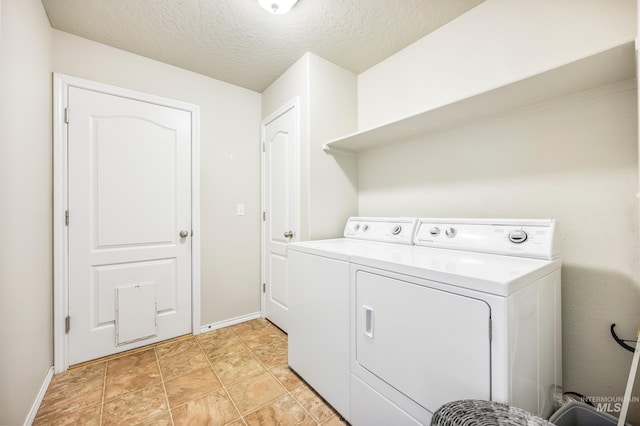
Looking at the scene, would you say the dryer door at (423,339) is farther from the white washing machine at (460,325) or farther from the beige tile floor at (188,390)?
the beige tile floor at (188,390)

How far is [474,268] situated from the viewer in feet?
3.15

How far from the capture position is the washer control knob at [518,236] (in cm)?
116

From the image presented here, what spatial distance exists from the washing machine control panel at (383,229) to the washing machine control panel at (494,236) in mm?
65

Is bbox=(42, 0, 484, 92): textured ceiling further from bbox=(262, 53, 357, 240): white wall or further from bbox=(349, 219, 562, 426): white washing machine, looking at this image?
bbox=(349, 219, 562, 426): white washing machine

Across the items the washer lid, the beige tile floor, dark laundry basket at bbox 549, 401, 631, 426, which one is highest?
the washer lid

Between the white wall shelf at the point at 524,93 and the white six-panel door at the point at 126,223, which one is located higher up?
the white wall shelf at the point at 524,93

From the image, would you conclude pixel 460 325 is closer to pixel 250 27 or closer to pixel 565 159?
pixel 565 159

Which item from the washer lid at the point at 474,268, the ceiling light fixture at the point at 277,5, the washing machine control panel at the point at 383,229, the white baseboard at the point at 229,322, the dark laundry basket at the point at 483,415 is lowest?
the white baseboard at the point at 229,322

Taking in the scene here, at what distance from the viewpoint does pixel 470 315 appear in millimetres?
846

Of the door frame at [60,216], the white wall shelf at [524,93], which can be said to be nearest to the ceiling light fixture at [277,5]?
the white wall shelf at [524,93]

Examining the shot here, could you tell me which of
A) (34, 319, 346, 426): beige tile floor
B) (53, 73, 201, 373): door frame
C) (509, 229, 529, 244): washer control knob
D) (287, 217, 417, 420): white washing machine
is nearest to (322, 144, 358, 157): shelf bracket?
(287, 217, 417, 420): white washing machine

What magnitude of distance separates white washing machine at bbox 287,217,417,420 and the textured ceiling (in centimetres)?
130

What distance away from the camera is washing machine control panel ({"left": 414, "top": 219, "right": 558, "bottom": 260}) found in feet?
3.65

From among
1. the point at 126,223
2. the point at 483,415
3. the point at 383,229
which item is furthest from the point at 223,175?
the point at 483,415
